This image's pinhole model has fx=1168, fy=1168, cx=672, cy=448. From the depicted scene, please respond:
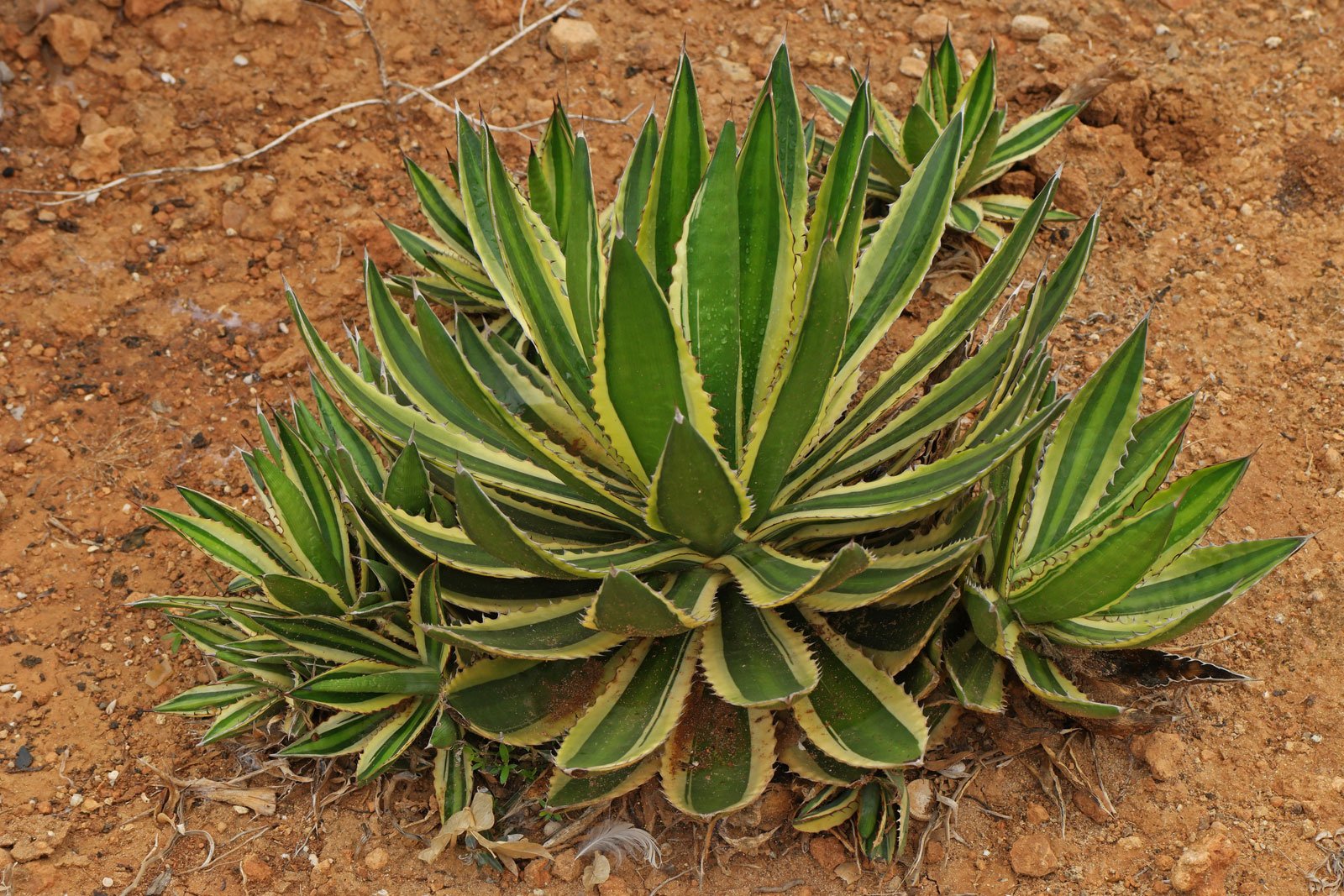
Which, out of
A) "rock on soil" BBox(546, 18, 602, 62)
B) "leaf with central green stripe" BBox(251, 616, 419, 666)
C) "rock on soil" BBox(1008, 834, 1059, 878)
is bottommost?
"leaf with central green stripe" BBox(251, 616, 419, 666)

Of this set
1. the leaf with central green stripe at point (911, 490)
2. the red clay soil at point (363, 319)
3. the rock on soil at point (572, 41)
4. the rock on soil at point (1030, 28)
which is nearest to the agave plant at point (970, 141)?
the red clay soil at point (363, 319)

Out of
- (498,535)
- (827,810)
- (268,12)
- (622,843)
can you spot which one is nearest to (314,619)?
(498,535)

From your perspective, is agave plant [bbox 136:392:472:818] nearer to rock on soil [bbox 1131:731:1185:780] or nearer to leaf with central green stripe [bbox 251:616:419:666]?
leaf with central green stripe [bbox 251:616:419:666]

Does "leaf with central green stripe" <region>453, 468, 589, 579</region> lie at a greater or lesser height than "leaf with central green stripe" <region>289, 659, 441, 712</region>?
greater

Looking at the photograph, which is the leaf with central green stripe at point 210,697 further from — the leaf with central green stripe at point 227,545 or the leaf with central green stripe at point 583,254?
the leaf with central green stripe at point 583,254

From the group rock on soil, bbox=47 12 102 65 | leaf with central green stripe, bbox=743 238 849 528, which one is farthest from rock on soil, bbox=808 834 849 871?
rock on soil, bbox=47 12 102 65

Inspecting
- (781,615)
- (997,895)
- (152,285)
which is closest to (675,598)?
(781,615)

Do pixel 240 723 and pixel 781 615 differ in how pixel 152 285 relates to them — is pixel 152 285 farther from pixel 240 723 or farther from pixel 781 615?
pixel 781 615
